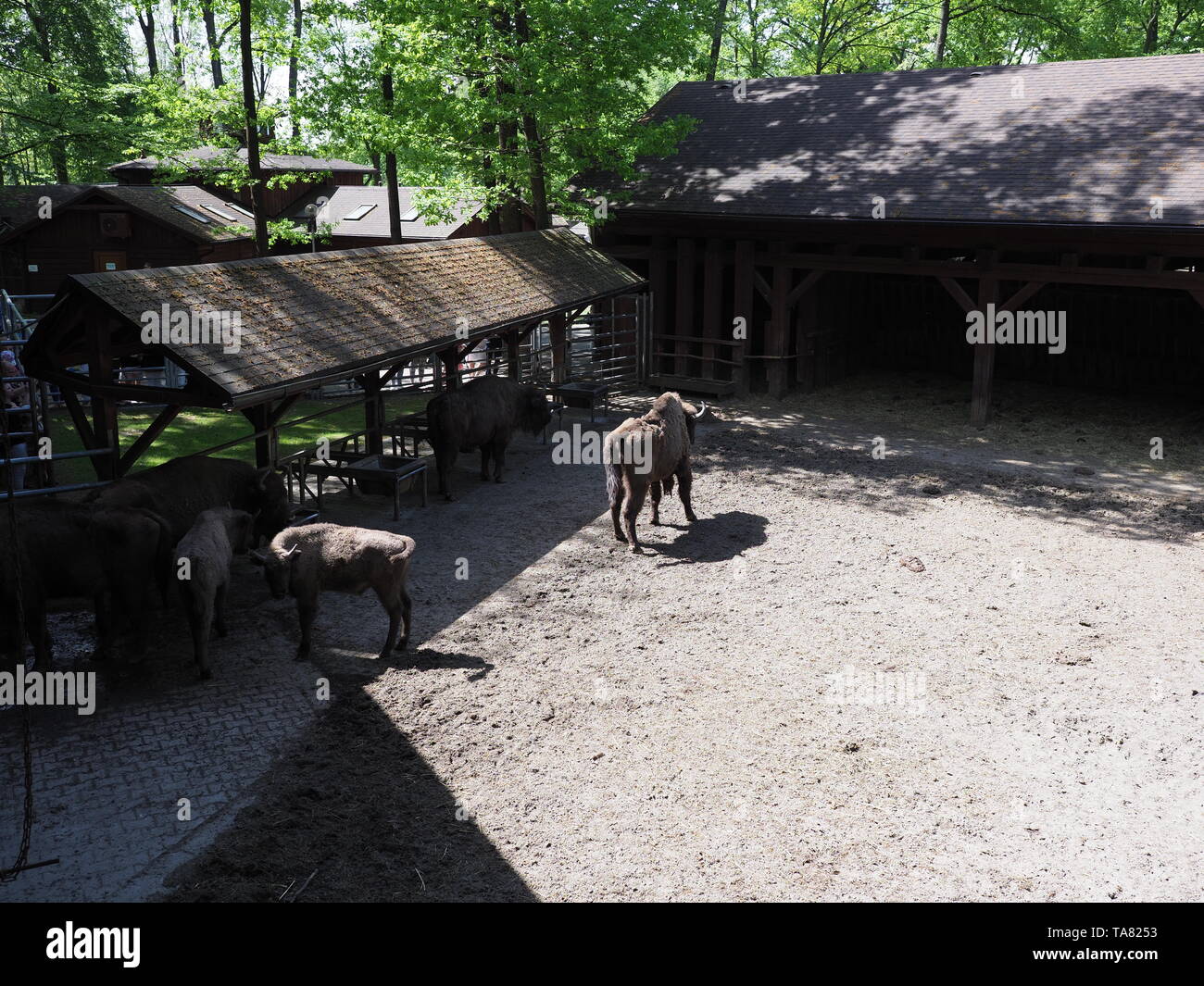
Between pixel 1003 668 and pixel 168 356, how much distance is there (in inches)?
311

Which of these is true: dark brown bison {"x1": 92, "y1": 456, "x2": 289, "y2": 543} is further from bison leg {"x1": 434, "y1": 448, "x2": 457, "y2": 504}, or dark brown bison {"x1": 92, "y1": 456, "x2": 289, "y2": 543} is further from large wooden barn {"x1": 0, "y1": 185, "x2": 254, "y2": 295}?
large wooden barn {"x1": 0, "y1": 185, "x2": 254, "y2": 295}

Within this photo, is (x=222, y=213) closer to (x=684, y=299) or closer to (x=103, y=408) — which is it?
(x=684, y=299)

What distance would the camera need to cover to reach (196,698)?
8.41m

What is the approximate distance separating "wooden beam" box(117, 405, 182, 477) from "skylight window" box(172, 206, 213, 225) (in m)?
21.7

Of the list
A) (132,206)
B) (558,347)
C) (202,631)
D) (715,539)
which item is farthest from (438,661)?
(132,206)

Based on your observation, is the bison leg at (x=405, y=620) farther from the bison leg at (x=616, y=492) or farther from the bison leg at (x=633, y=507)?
the bison leg at (x=616, y=492)

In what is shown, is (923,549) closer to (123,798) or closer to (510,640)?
(510,640)

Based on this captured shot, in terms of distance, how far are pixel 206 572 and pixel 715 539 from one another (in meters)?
5.94

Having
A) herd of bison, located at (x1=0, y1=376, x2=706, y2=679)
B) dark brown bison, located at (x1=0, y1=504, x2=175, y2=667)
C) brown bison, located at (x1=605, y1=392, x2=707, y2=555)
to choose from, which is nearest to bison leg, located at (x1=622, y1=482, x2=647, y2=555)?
brown bison, located at (x1=605, y1=392, x2=707, y2=555)

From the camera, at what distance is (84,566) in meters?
8.83

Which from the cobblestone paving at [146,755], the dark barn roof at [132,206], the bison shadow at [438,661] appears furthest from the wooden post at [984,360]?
the dark barn roof at [132,206]

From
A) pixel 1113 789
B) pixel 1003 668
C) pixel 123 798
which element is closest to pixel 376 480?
pixel 123 798

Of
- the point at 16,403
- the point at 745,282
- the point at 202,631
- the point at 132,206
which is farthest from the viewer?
the point at 132,206

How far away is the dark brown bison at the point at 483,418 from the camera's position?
1373 cm
